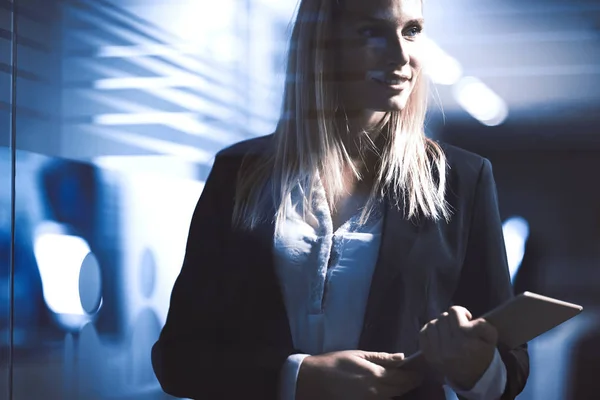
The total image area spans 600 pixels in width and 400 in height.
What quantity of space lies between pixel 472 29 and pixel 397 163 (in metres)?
0.34

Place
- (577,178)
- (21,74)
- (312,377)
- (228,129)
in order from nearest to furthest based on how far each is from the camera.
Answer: (577,178) < (312,377) < (228,129) < (21,74)

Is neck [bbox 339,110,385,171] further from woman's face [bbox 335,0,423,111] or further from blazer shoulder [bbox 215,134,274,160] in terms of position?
blazer shoulder [bbox 215,134,274,160]

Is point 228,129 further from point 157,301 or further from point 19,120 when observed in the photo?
point 19,120

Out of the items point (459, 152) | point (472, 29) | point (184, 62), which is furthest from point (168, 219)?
point (472, 29)

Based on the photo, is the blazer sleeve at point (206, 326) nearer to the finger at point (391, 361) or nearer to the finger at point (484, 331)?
the finger at point (391, 361)

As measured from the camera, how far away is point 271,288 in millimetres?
1804

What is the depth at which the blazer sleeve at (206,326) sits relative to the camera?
1.85 meters

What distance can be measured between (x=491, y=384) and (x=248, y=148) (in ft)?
2.56

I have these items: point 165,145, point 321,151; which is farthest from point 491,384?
point 165,145

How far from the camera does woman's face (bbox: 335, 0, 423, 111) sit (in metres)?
1.73

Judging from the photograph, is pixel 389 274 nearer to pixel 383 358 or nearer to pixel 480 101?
pixel 383 358

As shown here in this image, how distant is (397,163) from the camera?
1780mm

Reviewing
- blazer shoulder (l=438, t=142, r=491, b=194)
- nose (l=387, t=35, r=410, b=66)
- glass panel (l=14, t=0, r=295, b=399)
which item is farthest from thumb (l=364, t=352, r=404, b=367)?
nose (l=387, t=35, r=410, b=66)

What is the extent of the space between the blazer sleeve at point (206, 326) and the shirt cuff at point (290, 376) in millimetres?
58
